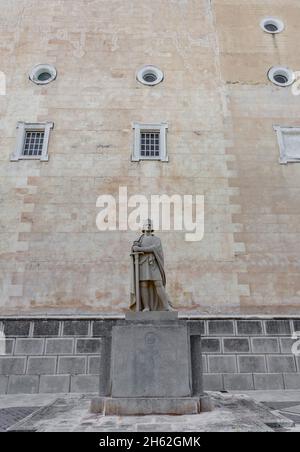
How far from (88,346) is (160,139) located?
844 cm

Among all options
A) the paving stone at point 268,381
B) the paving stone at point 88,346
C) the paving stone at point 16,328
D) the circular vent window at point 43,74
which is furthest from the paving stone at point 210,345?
the circular vent window at point 43,74

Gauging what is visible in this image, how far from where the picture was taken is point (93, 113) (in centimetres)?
1620

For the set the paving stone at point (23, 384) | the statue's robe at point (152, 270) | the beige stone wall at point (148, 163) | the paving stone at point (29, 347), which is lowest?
the paving stone at point (23, 384)

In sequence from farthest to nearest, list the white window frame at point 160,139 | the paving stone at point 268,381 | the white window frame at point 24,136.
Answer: the white window frame at point 160,139, the white window frame at point 24,136, the paving stone at point 268,381

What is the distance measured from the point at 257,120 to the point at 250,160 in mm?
2023

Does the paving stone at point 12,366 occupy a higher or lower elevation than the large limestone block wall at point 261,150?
lower

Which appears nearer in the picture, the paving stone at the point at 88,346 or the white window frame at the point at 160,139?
the paving stone at the point at 88,346

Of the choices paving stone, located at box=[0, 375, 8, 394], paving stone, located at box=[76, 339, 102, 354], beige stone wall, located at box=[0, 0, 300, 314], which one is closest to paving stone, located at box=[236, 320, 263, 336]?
beige stone wall, located at box=[0, 0, 300, 314]

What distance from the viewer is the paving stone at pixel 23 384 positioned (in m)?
11.0

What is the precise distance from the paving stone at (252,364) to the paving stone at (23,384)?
592cm

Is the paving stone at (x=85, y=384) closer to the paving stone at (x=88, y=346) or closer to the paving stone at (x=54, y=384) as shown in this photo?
the paving stone at (x=54, y=384)
